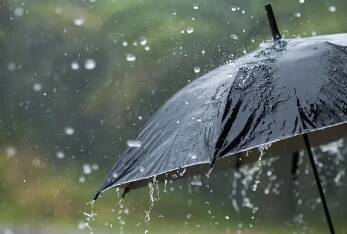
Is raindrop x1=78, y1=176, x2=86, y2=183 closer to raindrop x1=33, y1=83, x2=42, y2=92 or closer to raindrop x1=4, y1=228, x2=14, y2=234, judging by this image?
raindrop x1=4, y1=228, x2=14, y2=234

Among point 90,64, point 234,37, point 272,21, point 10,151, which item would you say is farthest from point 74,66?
point 272,21

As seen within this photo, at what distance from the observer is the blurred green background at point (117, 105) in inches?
299

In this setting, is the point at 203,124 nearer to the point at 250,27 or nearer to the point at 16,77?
the point at 250,27

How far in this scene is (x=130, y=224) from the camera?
8.24m

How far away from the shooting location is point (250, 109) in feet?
6.42

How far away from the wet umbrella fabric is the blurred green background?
5.00 m

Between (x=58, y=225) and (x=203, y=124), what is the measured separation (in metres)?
A: 6.88

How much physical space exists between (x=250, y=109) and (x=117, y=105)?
21.4 ft

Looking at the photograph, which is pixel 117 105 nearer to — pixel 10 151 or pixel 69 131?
pixel 69 131

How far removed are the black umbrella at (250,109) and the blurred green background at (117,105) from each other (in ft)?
16.4

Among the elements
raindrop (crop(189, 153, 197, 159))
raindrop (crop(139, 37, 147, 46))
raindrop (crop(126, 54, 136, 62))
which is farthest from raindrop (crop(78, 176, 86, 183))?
raindrop (crop(189, 153, 197, 159))

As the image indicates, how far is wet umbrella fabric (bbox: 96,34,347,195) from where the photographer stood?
1.86 metres

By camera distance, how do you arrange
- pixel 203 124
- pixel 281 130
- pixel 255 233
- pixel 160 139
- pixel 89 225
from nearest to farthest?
pixel 281 130 < pixel 203 124 < pixel 160 139 < pixel 255 233 < pixel 89 225

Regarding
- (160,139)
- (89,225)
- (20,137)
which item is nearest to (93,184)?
(89,225)
